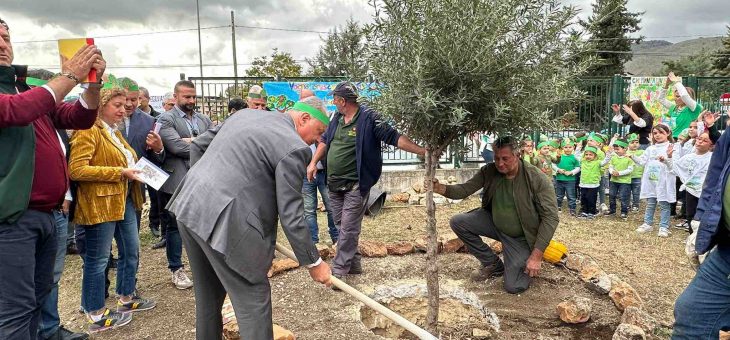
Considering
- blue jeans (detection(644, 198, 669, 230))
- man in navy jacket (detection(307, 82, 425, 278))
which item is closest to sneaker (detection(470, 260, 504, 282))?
man in navy jacket (detection(307, 82, 425, 278))

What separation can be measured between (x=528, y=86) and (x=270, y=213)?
1.87 meters

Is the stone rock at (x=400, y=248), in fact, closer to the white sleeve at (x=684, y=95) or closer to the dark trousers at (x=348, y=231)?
the dark trousers at (x=348, y=231)

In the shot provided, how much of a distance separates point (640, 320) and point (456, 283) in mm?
1722

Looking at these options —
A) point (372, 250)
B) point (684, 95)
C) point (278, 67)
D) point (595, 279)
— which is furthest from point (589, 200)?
point (278, 67)

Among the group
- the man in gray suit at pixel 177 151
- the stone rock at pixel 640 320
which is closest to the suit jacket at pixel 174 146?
the man in gray suit at pixel 177 151

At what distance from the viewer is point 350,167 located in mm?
4777

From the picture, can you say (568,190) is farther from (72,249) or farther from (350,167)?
(72,249)

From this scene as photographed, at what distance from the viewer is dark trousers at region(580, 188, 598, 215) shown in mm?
8234

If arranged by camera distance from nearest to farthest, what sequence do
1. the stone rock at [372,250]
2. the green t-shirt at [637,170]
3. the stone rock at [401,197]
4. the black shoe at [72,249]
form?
the stone rock at [372,250]
the black shoe at [72,249]
the green t-shirt at [637,170]
the stone rock at [401,197]

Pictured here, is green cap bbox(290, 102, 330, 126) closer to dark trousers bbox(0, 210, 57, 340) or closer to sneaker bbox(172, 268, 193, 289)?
dark trousers bbox(0, 210, 57, 340)

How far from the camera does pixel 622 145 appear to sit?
816 centimetres

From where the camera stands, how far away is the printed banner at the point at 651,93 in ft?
38.4

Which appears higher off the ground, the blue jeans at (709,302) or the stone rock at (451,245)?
the blue jeans at (709,302)

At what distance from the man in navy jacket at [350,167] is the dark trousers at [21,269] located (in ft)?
8.66
